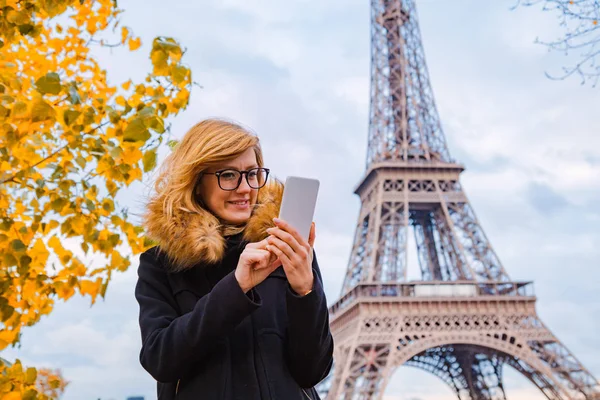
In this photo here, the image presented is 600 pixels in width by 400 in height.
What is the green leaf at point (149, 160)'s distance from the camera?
302cm

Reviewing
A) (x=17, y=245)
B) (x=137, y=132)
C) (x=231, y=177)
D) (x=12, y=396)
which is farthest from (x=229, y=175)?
(x=12, y=396)

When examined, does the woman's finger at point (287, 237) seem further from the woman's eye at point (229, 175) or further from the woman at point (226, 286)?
the woman's eye at point (229, 175)

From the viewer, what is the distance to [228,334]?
6.63 feet

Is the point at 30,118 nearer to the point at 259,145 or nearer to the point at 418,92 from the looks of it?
the point at 259,145

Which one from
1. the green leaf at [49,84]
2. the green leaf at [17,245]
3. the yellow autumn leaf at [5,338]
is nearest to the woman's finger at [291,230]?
the green leaf at [49,84]

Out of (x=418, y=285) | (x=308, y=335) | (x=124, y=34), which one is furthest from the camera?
(x=418, y=285)

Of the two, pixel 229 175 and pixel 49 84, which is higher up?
pixel 49 84

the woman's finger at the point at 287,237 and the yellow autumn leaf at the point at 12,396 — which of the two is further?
the yellow autumn leaf at the point at 12,396

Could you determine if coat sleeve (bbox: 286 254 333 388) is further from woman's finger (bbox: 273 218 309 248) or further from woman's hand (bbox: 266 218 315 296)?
woman's finger (bbox: 273 218 309 248)

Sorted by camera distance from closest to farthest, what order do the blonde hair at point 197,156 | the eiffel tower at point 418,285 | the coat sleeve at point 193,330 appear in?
the coat sleeve at point 193,330 → the blonde hair at point 197,156 → the eiffel tower at point 418,285

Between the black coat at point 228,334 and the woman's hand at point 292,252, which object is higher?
the woman's hand at point 292,252

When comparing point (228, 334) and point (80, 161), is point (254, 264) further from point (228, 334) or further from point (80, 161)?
point (80, 161)

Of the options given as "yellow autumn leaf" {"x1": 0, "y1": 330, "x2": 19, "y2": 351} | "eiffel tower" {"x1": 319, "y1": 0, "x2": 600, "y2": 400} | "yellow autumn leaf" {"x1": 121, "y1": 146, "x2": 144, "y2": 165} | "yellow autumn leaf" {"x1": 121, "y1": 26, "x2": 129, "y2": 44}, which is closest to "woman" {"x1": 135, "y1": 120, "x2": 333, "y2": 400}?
"yellow autumn leaf" {"x1": 121, "y1": 146, "x2": 144, "y2": 165}

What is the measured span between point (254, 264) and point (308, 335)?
0.30 meters
